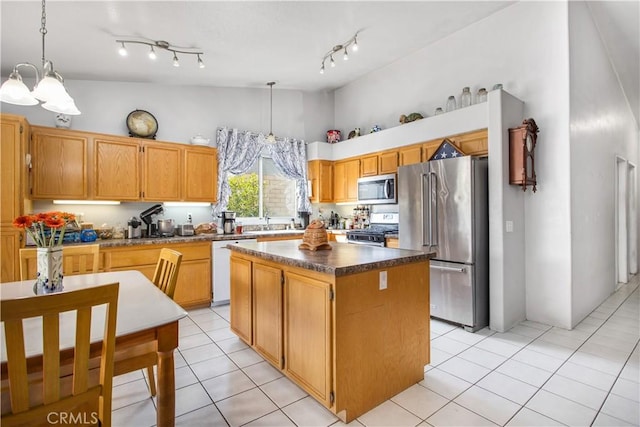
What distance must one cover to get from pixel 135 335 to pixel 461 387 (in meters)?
2.09

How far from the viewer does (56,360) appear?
1.06m

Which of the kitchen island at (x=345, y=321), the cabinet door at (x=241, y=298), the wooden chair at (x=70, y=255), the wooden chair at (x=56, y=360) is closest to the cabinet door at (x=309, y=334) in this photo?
the kitchen island at (x=345, y=321)

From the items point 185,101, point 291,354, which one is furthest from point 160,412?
point 185,101

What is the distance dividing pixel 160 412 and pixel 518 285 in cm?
350

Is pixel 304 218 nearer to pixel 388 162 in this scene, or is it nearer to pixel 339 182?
pixel 339 182

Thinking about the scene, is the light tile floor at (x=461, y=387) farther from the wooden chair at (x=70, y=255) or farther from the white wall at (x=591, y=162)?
the wooden chair at (x=70, y=255)

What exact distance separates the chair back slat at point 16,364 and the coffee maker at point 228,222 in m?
3.64

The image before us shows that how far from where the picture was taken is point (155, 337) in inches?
57.4

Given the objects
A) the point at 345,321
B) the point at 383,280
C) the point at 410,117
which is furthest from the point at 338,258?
the point at 410,117

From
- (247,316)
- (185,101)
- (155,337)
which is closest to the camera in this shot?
(155,337)

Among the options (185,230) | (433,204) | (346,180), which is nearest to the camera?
(433,204)

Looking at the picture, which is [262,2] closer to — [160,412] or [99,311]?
[99,311]

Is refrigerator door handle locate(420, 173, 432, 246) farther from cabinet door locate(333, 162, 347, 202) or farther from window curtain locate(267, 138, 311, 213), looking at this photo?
window curtain locate(267, 138, 311, 213)

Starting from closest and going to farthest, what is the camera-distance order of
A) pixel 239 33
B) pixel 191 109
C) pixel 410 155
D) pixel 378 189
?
pixel 239 33 → pixel 410 155 → pixel 191 109 → pixel 378 189
